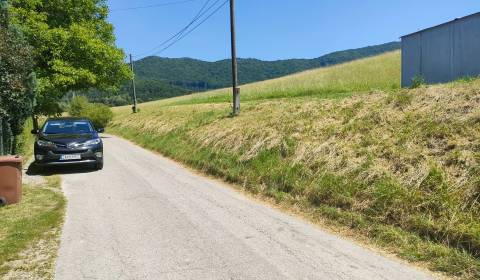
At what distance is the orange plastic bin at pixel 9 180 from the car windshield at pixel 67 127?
5.24 meters

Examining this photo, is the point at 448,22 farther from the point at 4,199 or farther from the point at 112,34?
the point at 112,34

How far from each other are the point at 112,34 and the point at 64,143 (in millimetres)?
19547

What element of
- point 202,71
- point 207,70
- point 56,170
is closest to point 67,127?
point 56,170

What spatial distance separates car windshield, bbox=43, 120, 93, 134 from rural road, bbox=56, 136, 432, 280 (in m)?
4.65

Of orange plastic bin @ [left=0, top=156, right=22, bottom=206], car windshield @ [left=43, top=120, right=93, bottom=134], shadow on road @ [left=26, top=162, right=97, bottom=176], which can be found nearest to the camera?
orange plastic bin @ [left=0, top=156, right=22, bottom=206]

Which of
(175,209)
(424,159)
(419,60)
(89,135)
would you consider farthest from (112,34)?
(424,159)

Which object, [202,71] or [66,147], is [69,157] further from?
[202,71]

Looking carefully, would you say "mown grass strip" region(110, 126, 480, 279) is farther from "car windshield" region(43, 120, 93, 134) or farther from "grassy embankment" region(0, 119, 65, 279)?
"grassy embankment" region(0, 119, 65, 279)

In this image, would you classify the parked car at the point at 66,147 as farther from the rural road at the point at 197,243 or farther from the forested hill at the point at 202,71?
the forested hill at the point at 202,71

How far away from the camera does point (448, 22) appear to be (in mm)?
16781

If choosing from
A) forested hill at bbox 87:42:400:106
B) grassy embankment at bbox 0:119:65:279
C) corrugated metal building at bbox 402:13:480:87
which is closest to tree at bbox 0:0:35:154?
grassy embankment at bbox 0:119:65:279

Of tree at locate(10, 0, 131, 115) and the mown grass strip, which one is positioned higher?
tree at locate(10, 0, 131, 115)

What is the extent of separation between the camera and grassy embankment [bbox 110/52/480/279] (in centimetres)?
564

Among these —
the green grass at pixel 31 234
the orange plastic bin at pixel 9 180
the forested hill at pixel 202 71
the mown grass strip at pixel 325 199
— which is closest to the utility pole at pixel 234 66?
the mown grass strip at pixel 325 199
